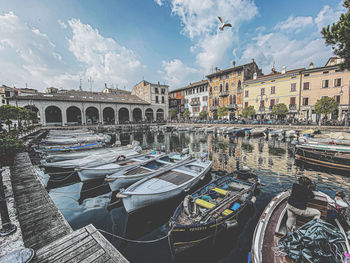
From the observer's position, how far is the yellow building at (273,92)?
35.2 meters

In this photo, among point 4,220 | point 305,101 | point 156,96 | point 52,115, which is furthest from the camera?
point 156,96

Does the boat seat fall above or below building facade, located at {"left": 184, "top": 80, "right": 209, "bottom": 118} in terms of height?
below

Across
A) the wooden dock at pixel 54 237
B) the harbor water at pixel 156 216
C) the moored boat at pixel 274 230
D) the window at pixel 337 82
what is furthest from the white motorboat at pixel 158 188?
the window at pixel 337 82

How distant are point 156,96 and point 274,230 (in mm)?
57147

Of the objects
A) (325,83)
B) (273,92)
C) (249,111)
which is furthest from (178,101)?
(325,83)

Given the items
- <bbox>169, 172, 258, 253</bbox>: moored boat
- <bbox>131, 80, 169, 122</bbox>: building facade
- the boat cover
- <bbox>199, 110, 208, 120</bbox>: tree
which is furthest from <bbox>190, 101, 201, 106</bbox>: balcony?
the boat cover

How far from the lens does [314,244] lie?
3.04 meters

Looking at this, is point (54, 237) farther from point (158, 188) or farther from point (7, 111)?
point (7, 111)

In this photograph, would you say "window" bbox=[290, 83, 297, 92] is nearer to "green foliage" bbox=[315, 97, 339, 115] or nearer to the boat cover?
"green foliage" bbox=[315, 97, 339, 115]

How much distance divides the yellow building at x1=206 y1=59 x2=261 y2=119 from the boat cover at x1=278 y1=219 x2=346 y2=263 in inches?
1789

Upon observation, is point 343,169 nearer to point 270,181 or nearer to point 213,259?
point 270,181

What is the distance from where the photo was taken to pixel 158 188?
741cm

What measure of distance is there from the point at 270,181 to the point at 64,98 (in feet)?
157

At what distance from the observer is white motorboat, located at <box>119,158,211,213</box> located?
6629mm
